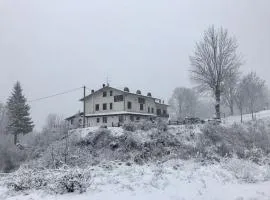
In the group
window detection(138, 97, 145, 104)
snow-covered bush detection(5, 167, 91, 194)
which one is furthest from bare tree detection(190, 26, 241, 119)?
snow-covered bush detection(5, 167, 91, 194)

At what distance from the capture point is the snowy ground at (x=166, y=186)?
1036cm

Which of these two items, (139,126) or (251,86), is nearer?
(139,126)

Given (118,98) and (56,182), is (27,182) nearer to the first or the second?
(56,182)

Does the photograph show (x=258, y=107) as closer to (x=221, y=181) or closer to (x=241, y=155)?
(x=241, y=155)

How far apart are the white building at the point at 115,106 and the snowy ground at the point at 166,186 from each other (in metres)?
31.6

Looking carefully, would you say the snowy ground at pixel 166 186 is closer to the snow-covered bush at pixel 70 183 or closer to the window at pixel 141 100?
the snow-covered bush at pixel 70 183

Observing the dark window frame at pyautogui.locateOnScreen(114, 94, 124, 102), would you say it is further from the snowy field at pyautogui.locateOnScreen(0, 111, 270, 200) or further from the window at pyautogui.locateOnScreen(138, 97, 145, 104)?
the snowy field at pyautogui.locateOnScreen(0, 111, 270, 200)

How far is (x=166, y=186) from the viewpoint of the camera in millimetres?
12211

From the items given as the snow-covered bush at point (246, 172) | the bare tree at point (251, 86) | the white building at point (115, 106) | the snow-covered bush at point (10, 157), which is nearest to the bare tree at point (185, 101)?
the bare tree at point (251, 86)

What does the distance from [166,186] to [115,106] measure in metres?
37.0

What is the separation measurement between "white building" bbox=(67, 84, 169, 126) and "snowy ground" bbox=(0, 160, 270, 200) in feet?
104

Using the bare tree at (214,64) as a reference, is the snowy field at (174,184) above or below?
below

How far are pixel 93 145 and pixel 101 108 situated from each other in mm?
21418

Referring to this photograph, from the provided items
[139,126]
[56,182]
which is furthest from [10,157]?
[56,182]
